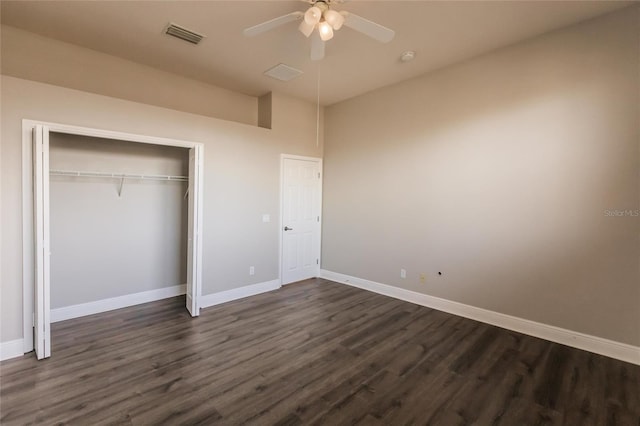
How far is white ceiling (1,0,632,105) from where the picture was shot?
266 cm

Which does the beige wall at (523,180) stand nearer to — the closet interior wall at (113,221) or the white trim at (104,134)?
the white trim at (104,134)

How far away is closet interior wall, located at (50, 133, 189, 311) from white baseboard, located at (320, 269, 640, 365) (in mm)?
3212

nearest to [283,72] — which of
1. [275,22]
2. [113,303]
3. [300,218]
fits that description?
[275,22]

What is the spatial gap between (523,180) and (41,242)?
4.89m

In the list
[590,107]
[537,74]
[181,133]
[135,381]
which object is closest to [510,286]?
[590,107]

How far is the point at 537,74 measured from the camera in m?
3.16

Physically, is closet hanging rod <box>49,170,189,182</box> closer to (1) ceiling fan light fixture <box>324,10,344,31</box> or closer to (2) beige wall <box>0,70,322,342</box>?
(2) beige wall <box>0,70,322,342</box>

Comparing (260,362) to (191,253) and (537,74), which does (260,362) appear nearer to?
(191,253)

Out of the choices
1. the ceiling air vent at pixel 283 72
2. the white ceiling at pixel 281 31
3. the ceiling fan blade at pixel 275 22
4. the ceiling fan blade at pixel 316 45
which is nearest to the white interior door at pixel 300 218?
the ceiling air vent at pixel 283 72

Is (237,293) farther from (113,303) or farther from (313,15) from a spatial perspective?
(313,15)

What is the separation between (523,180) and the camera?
129 inches

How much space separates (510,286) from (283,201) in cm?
338

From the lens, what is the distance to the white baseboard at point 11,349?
8.69 feet

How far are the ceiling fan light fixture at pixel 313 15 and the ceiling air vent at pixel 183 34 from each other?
1.53 meters
